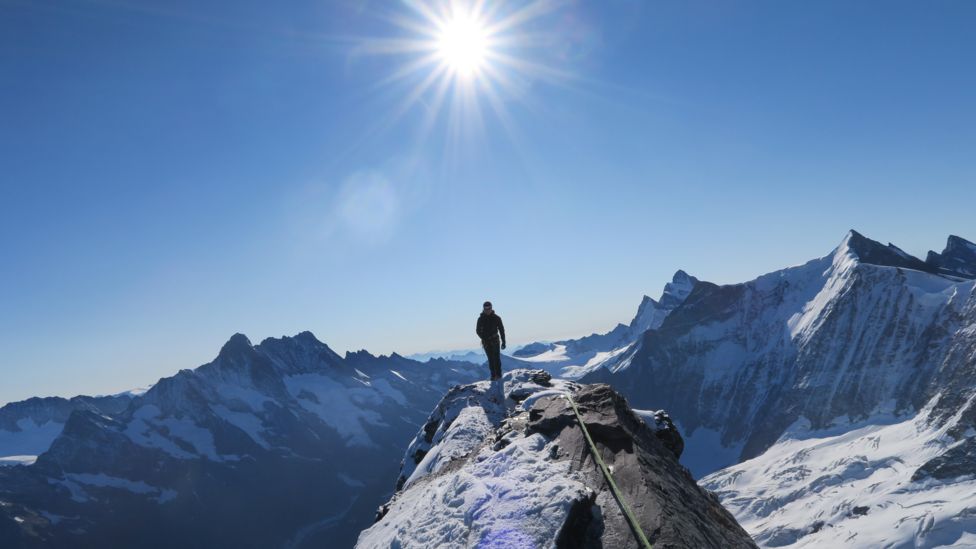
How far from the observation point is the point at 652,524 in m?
12.0

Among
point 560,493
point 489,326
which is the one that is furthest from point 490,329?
point 560,493

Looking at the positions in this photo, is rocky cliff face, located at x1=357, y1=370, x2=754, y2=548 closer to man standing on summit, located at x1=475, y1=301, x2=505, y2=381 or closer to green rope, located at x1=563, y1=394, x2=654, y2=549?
green rope, located at x1=563, y1=394, x2=654, y2=549

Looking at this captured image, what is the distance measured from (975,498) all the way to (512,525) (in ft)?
761

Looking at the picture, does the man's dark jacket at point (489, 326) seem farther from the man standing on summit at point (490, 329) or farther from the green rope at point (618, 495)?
the green rope at point (618, 495)

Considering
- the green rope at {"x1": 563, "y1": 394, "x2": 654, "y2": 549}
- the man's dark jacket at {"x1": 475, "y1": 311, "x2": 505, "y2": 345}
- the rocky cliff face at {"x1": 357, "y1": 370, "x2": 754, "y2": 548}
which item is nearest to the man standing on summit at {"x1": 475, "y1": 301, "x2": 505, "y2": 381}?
the man's dark jacket at {"x1": 475, "y1": 311, "x2": 505, "y2": 345}

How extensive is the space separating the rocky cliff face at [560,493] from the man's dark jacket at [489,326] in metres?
7.98

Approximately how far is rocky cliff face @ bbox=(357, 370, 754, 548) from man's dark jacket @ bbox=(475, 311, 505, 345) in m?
7.98

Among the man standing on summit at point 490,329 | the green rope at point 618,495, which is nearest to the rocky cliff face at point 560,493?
the green rope at point 618,495

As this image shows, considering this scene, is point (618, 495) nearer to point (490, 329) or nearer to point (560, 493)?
point (560, 493)

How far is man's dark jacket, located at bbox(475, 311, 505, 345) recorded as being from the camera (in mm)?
30594

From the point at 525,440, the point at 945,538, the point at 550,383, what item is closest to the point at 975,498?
the point at 945,538

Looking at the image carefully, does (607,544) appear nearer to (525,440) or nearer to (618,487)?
(618,487)

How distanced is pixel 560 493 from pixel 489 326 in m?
18.0

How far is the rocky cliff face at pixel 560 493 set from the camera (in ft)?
40.0
